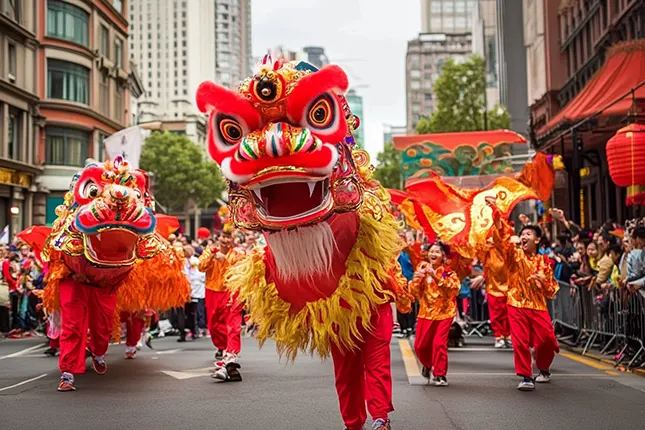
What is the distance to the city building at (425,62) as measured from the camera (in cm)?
14612

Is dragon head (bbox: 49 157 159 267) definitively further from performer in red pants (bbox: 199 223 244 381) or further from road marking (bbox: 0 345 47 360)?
road marking (bbox: 0 345 47 360)

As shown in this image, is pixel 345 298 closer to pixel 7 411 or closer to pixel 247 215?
pixel 247 215

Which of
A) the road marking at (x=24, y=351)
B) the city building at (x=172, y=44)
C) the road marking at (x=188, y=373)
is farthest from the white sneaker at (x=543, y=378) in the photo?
the city building at (x=172, y=44)

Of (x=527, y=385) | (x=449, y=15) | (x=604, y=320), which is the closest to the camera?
(x=527, y=385)

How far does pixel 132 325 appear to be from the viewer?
38.3ft

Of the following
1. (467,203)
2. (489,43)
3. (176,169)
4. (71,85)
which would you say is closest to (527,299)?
(467,203)

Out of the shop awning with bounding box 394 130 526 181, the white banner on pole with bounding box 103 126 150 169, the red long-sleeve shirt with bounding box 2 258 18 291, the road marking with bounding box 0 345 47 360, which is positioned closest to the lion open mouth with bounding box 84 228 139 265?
the road marking with bounding box 0 345 47 360

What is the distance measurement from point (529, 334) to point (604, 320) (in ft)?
11.3

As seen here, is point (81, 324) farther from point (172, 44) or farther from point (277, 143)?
point (172, 44)

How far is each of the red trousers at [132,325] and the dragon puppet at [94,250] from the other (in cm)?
151

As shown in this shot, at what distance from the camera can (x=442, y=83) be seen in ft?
135

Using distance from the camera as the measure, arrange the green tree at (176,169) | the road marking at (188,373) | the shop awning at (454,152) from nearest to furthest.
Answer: the road marking at (188,373) < the shop awning at (454,152) < the green tree at (176,169)

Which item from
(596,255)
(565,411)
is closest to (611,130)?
(596,255)

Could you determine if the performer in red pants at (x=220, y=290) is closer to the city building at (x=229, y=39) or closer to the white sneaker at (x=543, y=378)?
the white sneaker at (x=543, y=378)
